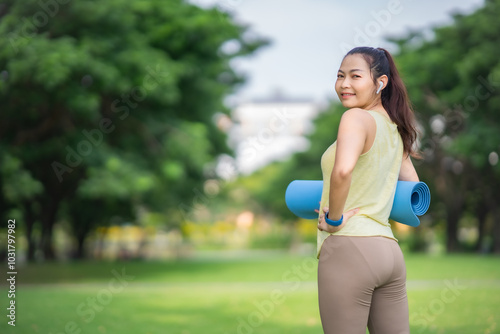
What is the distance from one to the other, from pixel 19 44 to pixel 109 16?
3.10 metres

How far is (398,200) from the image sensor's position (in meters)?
2.87

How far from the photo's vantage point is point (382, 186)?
2.82 meters

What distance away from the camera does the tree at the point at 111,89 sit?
602 inches

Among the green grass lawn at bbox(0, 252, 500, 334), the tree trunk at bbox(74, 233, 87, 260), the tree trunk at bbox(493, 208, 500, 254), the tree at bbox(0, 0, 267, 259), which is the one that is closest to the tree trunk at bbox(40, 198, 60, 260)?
the tree at bbox(0, 0, 267, 259)

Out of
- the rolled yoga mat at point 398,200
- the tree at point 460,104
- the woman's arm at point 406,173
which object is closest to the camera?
the rolled yoga mat at point 398,200

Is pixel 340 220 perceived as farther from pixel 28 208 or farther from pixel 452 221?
pixel 452 221

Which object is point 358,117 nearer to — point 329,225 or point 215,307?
point 329,225

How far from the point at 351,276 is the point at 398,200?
0.43 m

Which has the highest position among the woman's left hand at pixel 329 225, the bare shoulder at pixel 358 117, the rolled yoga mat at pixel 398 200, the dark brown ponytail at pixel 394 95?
the dark brown ponytail at pixel 394 95

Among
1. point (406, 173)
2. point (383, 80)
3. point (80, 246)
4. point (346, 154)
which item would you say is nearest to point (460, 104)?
point (80, 246)

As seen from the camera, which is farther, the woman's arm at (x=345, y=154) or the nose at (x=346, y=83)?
the nose at (x=346, y=83)

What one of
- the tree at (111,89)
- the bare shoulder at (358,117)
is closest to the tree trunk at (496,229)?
the tree at (111,89)

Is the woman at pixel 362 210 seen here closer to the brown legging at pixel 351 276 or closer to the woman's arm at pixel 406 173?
the brown legging at pixel 351 276

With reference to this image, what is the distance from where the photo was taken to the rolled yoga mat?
2865 mm
